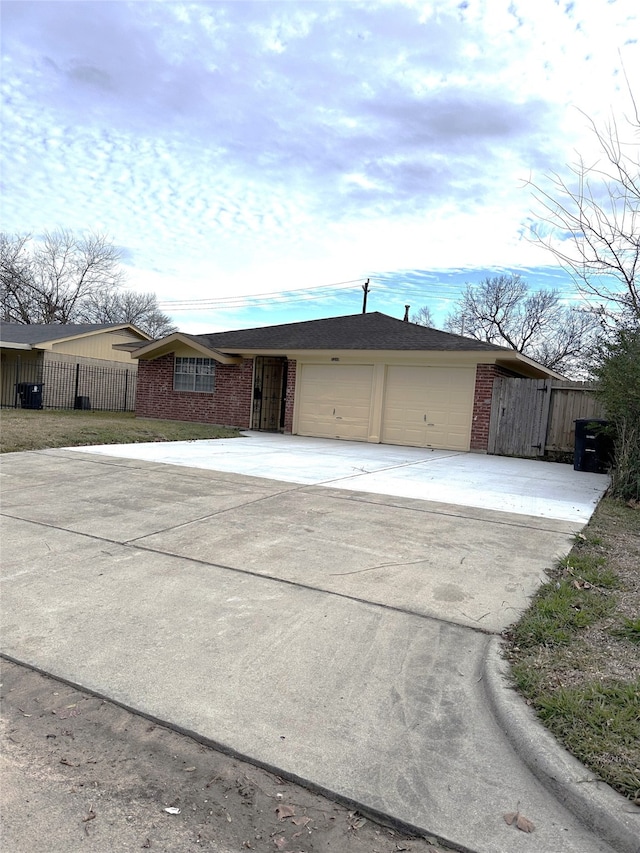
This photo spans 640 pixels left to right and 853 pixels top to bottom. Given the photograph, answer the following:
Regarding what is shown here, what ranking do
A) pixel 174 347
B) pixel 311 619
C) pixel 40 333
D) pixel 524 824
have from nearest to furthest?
pixel 524 824 < pixel 311 619 < pixel 174 347 < pixel 40 333

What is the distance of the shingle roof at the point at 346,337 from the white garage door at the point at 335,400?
2.54ft

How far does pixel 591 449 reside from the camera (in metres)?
11.6

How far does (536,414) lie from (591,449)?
218 centimetres

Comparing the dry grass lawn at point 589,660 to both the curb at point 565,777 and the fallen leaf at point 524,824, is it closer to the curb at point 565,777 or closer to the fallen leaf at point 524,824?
the curb at point 565,777

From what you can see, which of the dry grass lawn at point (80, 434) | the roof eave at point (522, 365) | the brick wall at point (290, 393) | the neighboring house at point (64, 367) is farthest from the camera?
the neighboring house at point (64, 367)

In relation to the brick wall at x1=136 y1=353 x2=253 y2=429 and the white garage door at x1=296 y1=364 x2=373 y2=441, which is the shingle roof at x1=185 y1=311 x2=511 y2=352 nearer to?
the white garage door at x1=296 y1=364 x2=373 y2=441

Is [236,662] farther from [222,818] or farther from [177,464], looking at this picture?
[177,464]

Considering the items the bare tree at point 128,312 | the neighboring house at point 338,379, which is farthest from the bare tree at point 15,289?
the neighboring house at point 338,379

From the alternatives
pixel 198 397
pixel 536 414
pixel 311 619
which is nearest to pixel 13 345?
pixel 198 397

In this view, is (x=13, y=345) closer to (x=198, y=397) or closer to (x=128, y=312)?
(x=198, y=397)

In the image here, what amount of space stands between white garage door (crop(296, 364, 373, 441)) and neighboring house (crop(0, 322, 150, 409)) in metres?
8.21

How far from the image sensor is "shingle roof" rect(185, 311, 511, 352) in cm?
1480

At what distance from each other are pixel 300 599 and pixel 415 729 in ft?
4.83

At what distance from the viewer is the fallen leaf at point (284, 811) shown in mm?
2072
